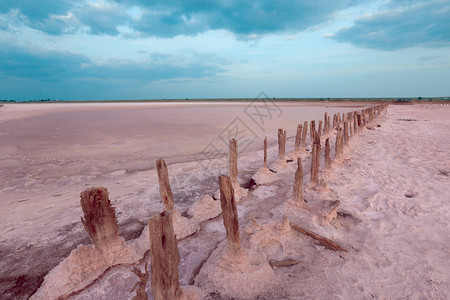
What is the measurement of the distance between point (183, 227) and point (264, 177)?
350 centimetres

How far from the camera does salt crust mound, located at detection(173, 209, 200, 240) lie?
4.56 metres

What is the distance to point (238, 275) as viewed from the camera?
11.0ft

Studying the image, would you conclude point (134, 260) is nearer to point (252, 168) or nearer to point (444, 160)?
Result: point (252, 168)

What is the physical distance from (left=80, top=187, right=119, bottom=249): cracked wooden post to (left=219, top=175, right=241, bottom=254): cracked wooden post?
1765 mm

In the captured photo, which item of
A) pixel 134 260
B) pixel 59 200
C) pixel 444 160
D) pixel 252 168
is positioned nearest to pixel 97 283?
pixel 134 260

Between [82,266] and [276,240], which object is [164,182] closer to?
[82,266]

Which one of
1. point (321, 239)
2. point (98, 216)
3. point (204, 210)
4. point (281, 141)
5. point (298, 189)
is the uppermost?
point (281, 141)

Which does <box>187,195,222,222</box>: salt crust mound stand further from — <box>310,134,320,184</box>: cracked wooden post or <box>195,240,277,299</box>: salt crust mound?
<box>310,134,320,184</box>: cracked wooden post

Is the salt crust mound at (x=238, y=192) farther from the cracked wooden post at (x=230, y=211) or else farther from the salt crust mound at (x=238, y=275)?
the cracked wooden post at (x=230, y=211)

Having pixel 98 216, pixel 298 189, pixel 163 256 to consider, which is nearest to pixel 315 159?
pixel 298 189

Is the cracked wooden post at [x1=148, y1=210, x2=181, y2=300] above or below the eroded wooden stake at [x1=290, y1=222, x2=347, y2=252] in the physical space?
above

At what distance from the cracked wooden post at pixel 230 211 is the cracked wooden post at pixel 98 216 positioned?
1.76 m

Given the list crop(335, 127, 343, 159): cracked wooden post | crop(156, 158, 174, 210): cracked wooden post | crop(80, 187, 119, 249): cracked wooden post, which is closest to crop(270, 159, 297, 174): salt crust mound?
crop(335, 127, 343, 159): cracked wooden post

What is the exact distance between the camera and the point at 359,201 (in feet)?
18.2
